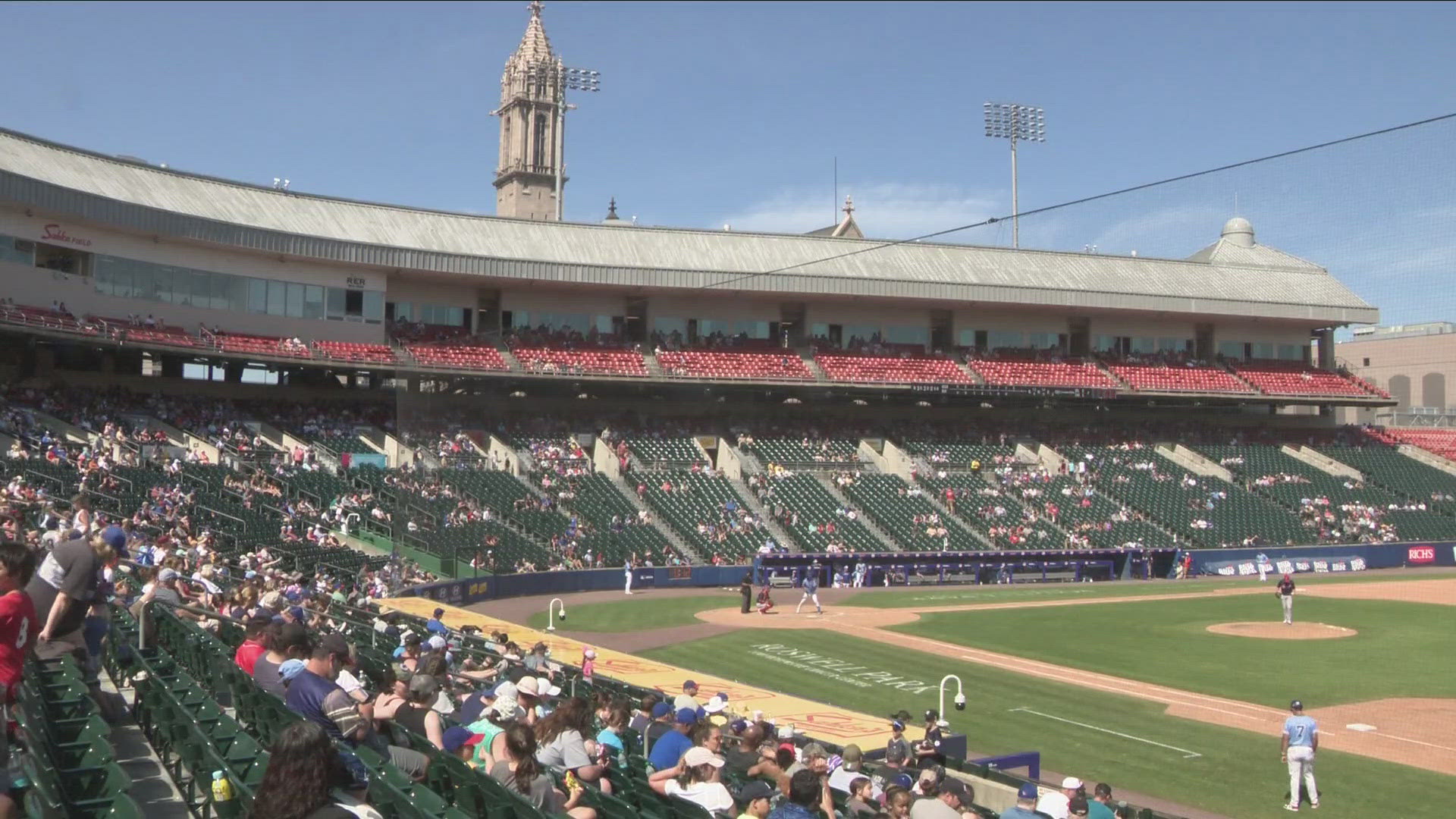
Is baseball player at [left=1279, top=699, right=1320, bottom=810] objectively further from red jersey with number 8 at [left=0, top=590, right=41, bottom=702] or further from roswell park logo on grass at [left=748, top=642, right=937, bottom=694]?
red jersey with number 8 at [left=0, top=590, right=41, bottom=702]

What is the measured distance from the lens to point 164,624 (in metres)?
14.2

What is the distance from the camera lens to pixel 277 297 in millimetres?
48812

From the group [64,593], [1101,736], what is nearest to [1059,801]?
[64,593]

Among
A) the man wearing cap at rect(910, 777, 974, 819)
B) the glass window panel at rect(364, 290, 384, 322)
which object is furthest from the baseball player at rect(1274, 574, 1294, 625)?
the glass window panel at rect(364, 290, 384, 322)

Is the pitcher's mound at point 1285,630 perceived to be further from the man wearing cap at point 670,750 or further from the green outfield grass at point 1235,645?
the man wearing cap at point 670,750

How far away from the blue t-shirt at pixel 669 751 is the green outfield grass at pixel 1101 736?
31.4 feet

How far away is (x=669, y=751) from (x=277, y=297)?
42.5 metres

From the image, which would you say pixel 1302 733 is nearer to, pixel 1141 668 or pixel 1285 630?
pixel 1141 668

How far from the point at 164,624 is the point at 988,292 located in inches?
1991

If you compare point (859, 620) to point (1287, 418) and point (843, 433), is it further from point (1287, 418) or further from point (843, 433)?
point (1287, 418)

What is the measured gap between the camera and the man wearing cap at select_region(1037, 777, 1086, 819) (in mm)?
11000

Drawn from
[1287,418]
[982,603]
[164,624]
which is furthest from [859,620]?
[1287,418]

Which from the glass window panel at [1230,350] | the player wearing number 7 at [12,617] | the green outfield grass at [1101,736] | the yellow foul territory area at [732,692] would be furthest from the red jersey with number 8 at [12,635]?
the glass window panel at [1230,350]

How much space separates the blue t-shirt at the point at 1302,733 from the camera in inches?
659
